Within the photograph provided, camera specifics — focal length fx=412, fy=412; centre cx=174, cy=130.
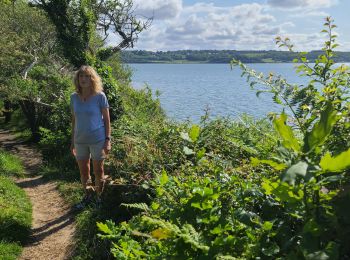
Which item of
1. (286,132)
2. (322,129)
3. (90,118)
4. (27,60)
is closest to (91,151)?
→ (90,118)

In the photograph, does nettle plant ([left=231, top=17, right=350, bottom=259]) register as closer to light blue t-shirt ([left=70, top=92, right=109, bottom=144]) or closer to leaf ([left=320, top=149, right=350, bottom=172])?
leaf ([left=320, top=149, right=350, bottom=172])

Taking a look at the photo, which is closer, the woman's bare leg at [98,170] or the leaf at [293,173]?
the leaf at [293,173]

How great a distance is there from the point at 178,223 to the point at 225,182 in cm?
75

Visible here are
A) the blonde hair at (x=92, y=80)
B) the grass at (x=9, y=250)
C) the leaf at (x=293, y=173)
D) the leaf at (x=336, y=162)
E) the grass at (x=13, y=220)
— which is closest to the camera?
the leaf at (x=293, y=173)

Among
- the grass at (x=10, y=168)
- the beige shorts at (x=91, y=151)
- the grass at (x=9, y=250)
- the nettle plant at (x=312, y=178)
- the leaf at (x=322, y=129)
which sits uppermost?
the leaf at (x=322, y=129)

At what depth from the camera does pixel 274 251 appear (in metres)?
1.84

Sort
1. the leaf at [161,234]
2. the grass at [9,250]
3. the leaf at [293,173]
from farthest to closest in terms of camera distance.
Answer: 1. the grass at [9,250]
2. the leaf at [161,234]
3. the leaf at [293,173]

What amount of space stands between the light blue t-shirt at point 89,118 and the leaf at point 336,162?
16.9ft

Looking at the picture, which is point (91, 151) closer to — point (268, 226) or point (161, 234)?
point (161, 234)

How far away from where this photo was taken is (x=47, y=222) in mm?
7020

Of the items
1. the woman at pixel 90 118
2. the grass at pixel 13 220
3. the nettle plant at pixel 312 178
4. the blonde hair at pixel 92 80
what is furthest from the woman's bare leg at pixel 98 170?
the nettle plant at pixel 312 178

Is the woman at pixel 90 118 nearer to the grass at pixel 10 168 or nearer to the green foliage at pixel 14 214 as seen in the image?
the green foliage at pixel 14 214

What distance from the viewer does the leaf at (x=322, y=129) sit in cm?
145

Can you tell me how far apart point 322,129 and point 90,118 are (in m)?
5.13
